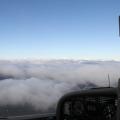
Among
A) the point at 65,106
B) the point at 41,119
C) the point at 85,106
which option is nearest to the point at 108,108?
the point at 85,106

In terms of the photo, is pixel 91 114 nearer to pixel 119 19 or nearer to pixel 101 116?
pixel 101 116

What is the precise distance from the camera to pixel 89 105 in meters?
8.95

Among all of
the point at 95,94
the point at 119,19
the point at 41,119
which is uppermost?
the point at 119,19

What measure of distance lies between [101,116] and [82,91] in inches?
36.6

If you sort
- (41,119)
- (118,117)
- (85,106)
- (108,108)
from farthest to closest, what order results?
(41,119)
(85,106)
(108,108)
(118,117)

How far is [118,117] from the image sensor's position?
7.12 metres

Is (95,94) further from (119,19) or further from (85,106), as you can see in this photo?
(119,19)

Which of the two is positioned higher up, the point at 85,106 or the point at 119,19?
the point at 119,19

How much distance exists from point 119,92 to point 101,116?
121cm

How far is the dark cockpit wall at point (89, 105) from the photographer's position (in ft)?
27.0

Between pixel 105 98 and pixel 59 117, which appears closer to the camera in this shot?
pixel 105 98

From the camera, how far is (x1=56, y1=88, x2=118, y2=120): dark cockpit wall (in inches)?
324

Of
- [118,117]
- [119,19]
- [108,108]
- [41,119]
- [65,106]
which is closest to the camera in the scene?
[118,117]

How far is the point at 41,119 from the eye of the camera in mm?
65562
